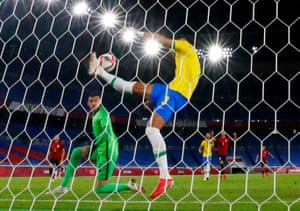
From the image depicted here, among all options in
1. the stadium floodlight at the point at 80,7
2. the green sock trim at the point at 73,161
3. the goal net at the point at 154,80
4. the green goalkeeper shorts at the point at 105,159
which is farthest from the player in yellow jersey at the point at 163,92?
the goal net at the point at 154,80

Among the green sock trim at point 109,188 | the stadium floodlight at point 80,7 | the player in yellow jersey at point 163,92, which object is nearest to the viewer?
the player in yellow jersey at point 163,92

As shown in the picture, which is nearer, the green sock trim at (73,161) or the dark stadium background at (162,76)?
the green sock trim at (73,161)

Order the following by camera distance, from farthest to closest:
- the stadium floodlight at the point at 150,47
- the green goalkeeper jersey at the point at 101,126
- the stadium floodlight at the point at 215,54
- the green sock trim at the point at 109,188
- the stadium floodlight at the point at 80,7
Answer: the stadium floodlight at the point at 215,54 → the stadium floodlight at the point at 80,7 → the stadium floodlight at the point at 150,47 → the green goalkeeper jersey at the point at 101,126 → the green sock trim at the point at 109,188

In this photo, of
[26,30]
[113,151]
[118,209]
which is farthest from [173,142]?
[118,209]

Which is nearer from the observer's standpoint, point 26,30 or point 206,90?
point 26,30

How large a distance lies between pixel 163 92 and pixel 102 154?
0.79 meters

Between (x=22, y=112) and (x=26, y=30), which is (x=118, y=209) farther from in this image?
(x=22, y=112)

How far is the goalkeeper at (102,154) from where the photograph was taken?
8.91 feet

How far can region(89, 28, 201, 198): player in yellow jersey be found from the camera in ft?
7.67

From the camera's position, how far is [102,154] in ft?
9.17

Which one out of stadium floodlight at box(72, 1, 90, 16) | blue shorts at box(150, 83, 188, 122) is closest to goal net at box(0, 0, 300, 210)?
stadium floodlight at box(72, 1, 90, 16)

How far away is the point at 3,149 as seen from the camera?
9930 mm

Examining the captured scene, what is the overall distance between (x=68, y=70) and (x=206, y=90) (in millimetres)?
4856

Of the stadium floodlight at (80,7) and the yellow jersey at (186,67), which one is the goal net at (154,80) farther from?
the yellow jersey at (186,67)
